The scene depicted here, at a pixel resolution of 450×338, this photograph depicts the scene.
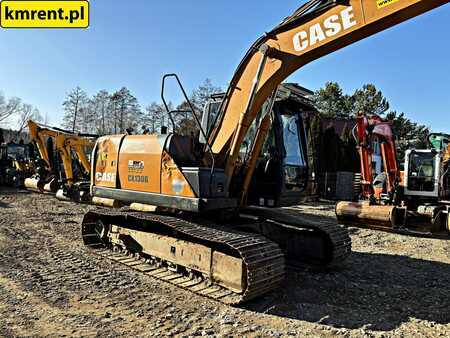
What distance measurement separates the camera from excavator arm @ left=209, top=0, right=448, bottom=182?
4.20 metres

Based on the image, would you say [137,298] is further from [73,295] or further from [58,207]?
[58,207]

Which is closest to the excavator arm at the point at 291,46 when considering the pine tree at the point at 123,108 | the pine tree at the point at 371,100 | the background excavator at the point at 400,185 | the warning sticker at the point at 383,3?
the warning sticker at the point at 383,3

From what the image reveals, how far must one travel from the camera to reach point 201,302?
178 inches

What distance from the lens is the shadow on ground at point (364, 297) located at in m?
4.25

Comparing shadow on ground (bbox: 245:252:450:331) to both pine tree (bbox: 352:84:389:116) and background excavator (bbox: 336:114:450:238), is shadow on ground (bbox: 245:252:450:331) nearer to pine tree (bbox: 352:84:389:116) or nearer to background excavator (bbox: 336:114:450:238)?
background excavator (bbox: 336:114:450:238)

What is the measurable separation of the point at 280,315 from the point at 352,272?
2.16 m

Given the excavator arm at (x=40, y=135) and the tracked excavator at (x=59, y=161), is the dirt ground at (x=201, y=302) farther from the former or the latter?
the excavator arm at (x=40, y=135)

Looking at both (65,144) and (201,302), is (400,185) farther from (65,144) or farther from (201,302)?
(65,144)

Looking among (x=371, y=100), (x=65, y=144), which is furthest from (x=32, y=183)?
(x=371, y=100)

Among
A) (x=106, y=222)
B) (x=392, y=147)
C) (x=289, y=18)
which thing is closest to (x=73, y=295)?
(x=106, y=222)

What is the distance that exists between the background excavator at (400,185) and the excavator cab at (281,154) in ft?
16.4

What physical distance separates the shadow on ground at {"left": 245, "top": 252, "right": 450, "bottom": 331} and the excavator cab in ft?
3.80

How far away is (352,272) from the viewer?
5.95 metres

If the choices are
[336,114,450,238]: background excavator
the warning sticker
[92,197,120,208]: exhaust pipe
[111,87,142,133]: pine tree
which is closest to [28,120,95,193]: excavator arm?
[92,197,120,208]: exhaust pipe
